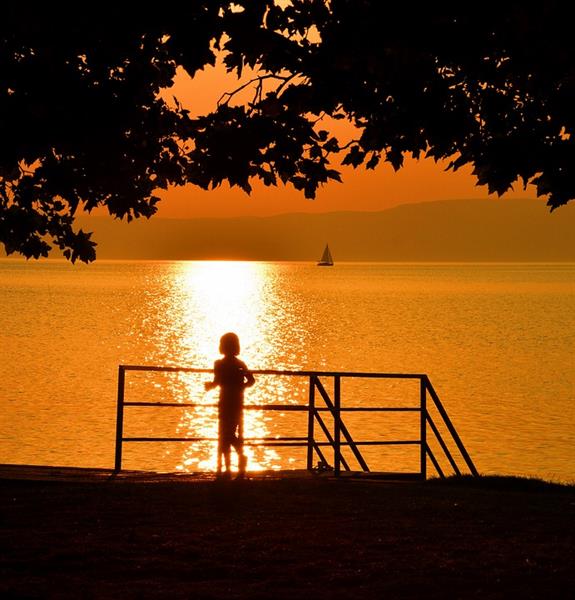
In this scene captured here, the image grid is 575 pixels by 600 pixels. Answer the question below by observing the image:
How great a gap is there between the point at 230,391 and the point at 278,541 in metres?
3.21

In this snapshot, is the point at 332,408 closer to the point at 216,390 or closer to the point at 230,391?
the point at 230,391

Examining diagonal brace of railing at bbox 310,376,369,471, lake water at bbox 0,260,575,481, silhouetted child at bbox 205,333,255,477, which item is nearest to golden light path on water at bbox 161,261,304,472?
lake water at bbox 0,260,575,481

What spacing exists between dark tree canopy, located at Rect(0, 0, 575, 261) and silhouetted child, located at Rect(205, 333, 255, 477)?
224 cm

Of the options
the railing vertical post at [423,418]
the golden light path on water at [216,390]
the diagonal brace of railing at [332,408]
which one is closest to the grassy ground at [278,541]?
the diagonal brace of railing at [332,408]

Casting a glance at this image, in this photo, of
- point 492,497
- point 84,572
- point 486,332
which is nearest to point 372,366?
point 486,332

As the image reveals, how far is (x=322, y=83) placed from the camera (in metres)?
7.96

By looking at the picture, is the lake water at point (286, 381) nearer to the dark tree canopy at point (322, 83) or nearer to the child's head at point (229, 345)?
the child's head at point (229, 345)

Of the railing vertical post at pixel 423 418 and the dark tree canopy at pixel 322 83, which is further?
the railing vertical post at pixel 423 418

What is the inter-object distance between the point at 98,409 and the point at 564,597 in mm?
35209

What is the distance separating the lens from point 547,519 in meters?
9.40

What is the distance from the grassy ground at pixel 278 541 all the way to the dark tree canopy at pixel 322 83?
269 centimetres

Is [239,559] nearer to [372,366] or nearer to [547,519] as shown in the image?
[547,519]

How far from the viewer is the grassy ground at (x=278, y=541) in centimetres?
709

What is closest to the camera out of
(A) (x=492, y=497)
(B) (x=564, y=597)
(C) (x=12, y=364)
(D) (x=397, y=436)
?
(B) (x=564, y=597)
